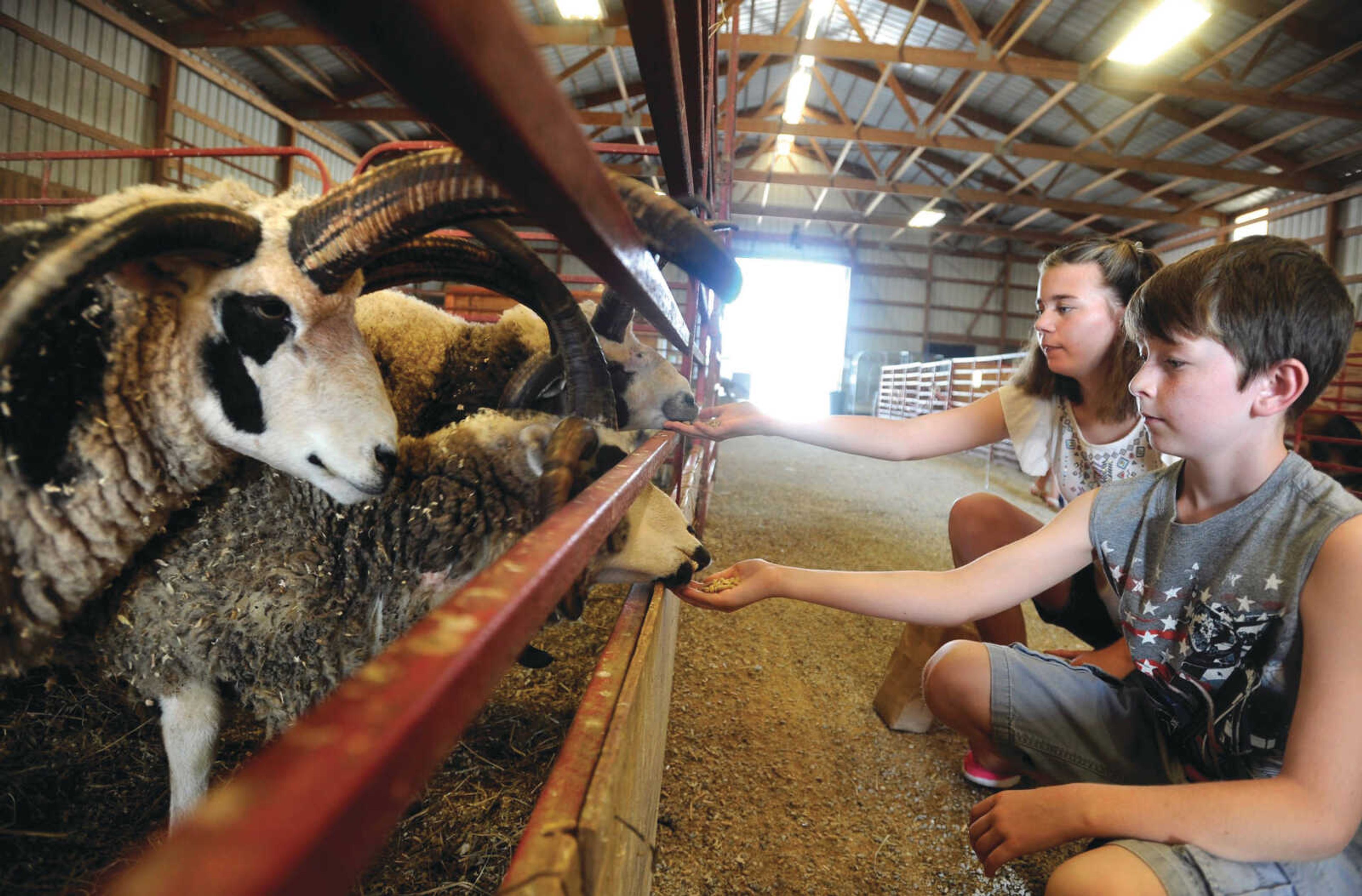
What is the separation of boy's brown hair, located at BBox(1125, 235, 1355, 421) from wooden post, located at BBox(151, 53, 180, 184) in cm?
1334

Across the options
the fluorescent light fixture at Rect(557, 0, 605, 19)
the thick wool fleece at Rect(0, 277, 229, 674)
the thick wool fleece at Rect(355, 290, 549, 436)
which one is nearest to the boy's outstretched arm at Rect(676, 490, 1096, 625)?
the thick wool fleece at Rect(0, 277, 229, 674)

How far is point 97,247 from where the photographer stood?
1.09 meters

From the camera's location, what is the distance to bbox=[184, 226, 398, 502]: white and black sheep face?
4.71ft

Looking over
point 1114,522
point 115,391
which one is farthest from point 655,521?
point 115,391

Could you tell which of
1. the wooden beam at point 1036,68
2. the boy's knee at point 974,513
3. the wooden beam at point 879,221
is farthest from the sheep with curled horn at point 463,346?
the wooden beam at point 879,221

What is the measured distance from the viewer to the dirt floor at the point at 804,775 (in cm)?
166

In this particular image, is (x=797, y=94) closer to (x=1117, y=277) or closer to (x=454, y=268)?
(x=1117, y=277)

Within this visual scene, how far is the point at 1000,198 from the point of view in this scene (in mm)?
15234

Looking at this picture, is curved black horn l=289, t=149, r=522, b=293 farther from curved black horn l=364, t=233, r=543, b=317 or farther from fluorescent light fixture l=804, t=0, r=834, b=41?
fluorescent light fixture l=804, t=0, r=834, b=41

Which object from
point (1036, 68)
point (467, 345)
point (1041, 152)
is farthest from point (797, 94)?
point (467, 345)

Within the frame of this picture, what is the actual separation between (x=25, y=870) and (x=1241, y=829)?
2.35 m

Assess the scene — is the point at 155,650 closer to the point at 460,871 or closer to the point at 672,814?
the point at 460,871

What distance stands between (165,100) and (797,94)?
10799mm

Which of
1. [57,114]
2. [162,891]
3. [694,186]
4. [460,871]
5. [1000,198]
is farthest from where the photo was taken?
[1000,198]
